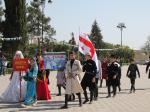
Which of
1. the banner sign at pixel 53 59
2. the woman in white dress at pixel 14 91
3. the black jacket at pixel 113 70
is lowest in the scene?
the woman in white dress at pixel 14 91

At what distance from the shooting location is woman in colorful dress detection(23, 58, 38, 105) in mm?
14391

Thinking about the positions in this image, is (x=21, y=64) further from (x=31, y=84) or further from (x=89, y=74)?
(x=89, y=74)

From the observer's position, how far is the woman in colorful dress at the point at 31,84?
14391 mm

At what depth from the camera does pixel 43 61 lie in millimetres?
15945

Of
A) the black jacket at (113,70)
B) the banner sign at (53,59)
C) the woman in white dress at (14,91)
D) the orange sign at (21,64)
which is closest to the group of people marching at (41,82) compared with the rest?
the woman in white dress at (14,91)

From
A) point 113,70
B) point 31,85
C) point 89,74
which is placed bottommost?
point 31,85

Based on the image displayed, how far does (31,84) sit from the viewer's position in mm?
14469

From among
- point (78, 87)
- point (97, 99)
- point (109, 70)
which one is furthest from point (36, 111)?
point (109, 70)

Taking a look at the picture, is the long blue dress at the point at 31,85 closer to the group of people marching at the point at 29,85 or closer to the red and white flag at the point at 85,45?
the group of people marching at the point at 29,85

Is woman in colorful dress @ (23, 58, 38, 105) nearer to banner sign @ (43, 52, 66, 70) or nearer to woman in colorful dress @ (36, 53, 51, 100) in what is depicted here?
woman in colorful dress @ (36, 53, 51, 100)

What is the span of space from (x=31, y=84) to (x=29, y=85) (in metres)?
0.07

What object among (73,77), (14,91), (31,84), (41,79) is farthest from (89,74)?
(14,91)

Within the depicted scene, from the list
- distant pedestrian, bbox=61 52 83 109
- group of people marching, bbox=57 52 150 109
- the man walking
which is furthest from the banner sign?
distant pedestrian, bbox=61 52 83 109

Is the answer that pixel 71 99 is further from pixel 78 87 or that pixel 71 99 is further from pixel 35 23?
pixel 35 23
